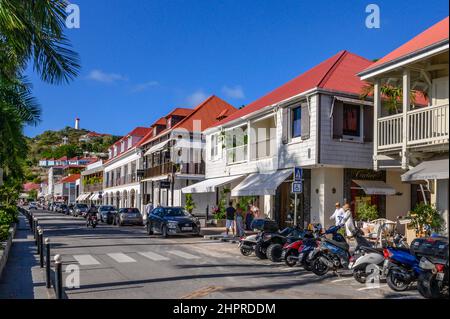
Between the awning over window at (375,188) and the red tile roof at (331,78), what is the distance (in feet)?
13.3

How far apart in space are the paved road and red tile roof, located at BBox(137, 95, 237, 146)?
79.9 ft

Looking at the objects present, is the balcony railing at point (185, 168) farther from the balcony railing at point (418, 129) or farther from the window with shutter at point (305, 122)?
the balcony railing at point (418, 129)

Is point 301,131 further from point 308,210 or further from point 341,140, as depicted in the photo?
point 308,210

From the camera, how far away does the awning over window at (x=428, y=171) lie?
1243cm

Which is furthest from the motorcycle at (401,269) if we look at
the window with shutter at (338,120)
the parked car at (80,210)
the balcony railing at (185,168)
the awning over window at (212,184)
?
the parked car at (80,210)

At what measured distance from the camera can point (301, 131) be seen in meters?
21.7

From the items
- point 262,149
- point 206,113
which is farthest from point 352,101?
point 206,113

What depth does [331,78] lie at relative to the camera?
22.3 metres

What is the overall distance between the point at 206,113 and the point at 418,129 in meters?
29.0

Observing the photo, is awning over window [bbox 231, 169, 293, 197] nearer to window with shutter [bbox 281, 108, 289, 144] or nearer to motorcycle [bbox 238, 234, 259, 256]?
window with shutter [bbox 281, 108, 289, 144]

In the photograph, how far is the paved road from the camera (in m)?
9.00

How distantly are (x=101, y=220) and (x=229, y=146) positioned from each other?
1418 cm

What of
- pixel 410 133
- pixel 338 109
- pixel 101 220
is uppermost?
pixel 338 109
